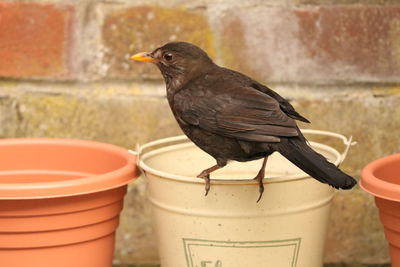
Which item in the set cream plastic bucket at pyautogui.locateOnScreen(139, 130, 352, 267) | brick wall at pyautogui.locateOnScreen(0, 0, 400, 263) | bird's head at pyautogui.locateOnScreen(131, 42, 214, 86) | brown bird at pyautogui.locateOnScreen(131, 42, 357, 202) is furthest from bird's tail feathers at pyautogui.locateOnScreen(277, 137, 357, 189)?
brick wall at pyautogui.locateOnScreen(0, 0, 400, 263)

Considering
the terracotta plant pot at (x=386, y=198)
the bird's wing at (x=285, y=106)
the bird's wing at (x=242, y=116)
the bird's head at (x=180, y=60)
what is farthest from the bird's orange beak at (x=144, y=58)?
the terracotta plant pot at (x=386, y=198)

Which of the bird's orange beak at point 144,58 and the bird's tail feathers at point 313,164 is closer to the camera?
the bird's tail feathers at point 313,164

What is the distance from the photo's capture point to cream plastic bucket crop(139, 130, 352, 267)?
2590mm

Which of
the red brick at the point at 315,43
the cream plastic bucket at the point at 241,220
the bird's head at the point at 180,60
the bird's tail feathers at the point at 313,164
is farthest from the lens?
the red brick at the point at 315,43

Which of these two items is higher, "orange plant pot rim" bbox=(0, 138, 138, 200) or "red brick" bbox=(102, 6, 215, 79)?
"red brick" bbox=(102, 6, 215, 79)


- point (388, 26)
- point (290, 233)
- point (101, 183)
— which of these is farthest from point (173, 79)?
point (388, 26)

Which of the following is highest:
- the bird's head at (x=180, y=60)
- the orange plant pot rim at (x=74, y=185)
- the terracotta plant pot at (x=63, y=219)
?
the bird's head at (x=180, y=60)

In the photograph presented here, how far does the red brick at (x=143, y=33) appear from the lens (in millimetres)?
3256

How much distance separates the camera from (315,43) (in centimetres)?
326

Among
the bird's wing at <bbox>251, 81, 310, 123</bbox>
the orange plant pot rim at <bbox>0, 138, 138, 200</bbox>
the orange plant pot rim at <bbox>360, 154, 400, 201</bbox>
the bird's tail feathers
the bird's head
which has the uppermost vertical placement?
the bird's head

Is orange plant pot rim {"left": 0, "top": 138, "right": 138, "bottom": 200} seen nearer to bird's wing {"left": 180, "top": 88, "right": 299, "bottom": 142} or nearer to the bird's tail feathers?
bird's wing {"left": 180, "top": 88, "right": 299, "bottom": 142}

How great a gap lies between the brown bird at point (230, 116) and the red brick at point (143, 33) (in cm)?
37

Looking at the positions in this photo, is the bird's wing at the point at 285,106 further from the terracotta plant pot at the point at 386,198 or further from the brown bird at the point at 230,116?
the terracotta plant pot at the point at 386,198

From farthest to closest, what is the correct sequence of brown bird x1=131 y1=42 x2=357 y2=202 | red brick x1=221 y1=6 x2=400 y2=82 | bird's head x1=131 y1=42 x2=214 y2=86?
red brick x1=221 y1=6 x2=400 y2=82, bird's head x1=131 y1=42 x2=214 y2=86, brown bird x1=131 y1=42 x2=357 y2=202
